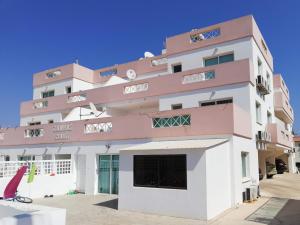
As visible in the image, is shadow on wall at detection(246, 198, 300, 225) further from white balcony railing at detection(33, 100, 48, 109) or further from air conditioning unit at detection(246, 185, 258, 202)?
white balcony railing at detection(33, 100, 48, 109)

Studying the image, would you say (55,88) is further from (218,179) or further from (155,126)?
(218,179)

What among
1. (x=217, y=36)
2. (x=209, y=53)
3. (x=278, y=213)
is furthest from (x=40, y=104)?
(x=278, y=213)

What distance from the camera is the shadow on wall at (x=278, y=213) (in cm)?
1263

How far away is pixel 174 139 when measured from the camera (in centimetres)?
1759

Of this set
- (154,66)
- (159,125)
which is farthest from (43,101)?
(159,125)

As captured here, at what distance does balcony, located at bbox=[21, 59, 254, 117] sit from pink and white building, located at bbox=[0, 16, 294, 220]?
0.23 feet

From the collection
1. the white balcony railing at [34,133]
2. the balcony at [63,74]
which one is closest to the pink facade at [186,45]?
the balcony at [63,74]

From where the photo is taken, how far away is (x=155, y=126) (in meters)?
18.6

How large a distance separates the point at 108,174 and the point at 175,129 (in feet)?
21.1

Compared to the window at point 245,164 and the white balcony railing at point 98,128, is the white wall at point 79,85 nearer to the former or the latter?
the white balcony railing at point 98,128

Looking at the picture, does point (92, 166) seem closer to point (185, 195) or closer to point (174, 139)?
point (174, 139)

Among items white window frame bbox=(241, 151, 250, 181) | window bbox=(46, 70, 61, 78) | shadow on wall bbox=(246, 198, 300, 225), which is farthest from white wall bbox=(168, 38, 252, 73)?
window bbox=(46, 70, 61, 78)

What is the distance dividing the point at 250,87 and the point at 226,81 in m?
1.58

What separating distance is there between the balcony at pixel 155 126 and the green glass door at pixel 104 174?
4.98 ft
